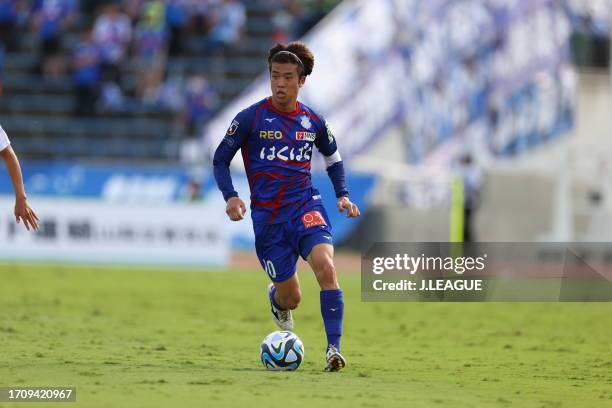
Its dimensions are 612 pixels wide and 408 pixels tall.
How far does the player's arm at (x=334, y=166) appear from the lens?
9891mm

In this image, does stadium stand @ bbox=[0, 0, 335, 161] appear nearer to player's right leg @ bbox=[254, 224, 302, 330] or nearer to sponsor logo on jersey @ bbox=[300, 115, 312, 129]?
player's right leg @ bbox=[254, 224, 302, 330]

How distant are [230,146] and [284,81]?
69 cm

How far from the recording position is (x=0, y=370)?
8.80 metres

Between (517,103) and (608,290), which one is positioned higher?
(517,103)

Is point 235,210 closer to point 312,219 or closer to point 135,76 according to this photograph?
point 312,219

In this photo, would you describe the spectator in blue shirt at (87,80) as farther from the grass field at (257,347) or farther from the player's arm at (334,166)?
the player's arm at (334,166)

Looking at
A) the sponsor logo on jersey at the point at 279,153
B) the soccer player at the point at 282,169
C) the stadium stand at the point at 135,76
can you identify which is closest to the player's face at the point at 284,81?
the soccer player at the point at 282,169

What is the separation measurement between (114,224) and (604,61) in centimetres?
1171

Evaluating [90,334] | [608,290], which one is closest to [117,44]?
[608,290]

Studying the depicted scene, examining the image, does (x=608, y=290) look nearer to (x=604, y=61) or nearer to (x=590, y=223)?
(x=590, y=223)

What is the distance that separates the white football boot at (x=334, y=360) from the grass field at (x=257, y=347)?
4.6 inches

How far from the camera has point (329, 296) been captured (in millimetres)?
9547

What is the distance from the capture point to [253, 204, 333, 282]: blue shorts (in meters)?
9.71

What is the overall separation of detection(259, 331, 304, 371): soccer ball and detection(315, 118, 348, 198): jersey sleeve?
1.43m
